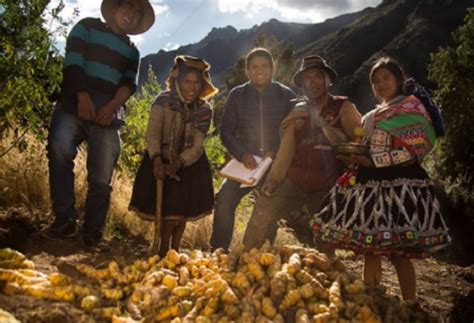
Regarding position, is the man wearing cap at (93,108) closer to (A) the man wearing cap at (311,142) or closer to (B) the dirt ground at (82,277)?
(B) the dirt ground at (82,277)

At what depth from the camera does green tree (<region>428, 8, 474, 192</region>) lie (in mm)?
16203

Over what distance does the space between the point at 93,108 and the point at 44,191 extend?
1616 millimetres

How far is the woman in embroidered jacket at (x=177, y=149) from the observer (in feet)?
12.3

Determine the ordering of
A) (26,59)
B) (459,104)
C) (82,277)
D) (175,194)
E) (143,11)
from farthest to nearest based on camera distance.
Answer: (459,104)
(143,11)
(175,194)
(26,59)
(82,277)

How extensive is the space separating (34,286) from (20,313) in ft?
0.98

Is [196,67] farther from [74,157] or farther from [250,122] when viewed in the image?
Result: [74,157]

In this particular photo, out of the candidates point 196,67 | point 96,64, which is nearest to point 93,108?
point 96,64

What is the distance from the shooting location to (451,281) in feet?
17.4

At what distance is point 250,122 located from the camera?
4160mm

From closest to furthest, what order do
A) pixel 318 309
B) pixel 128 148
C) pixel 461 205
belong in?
pixel 318 309
pixel 128 148
pixel 461 205

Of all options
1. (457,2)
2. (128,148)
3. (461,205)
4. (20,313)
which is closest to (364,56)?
(457,2)

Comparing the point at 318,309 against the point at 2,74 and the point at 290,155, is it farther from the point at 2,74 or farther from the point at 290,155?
the point at 2,74

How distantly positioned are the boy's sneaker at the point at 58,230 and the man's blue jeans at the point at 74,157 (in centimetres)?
4

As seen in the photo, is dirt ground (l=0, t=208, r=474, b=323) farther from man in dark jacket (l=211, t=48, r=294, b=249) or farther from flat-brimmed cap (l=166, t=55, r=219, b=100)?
flat-brimmed cap (l=166, t=55, r=219, b=100)
